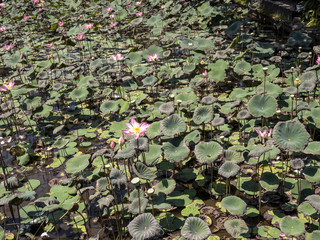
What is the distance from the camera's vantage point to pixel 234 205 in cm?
262

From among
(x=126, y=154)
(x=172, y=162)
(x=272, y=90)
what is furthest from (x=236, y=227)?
(x=272, y=90)

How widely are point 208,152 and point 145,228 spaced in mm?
1057

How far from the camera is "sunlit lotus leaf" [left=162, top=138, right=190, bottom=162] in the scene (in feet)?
9.96

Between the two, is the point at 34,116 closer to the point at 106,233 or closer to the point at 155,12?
the point at 106,233

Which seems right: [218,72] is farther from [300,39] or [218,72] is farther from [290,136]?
[290,136]

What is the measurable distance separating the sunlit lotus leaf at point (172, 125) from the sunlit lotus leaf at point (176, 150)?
11 cm

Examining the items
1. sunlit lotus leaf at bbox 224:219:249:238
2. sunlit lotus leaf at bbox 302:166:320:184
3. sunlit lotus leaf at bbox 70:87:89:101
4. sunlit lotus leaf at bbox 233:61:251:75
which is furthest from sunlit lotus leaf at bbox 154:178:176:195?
sunlit lotus leaf at bbox 233:61:251:75

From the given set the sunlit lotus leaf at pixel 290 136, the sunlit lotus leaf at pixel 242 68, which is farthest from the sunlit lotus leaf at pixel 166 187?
the sunlit lotus leaf at pixel 242 68

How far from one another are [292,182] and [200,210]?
0.92 m

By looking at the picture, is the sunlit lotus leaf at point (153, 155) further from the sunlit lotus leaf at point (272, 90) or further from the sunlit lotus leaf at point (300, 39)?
the sunlit lotus leaf at point (300, 39)

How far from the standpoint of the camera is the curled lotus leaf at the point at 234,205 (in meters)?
2.54

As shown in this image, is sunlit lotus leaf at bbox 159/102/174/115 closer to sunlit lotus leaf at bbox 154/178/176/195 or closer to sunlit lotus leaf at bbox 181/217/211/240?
sunlit lotus leaf at bbox 154/178/176/195

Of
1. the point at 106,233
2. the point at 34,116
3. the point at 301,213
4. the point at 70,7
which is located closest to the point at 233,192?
the point at 301,213

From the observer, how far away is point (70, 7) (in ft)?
38.7
